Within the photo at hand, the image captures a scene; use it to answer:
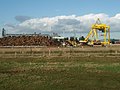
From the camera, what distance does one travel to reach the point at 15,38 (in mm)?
102000

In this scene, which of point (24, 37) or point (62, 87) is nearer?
point (62, 87)

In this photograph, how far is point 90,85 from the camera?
64.0 ft

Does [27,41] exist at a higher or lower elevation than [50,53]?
higher

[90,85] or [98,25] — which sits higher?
[98,25]

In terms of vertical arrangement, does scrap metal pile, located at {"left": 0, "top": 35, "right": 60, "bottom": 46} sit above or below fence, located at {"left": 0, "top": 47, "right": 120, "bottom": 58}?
above

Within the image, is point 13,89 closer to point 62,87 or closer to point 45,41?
point 62,87

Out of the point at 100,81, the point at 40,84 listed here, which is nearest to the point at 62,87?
the point at 40,84

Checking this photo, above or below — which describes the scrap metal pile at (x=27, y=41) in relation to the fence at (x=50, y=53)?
above

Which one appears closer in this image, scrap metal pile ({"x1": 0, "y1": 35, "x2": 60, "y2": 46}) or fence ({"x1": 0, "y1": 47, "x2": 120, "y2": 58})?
fence ({"x1": 0, "y1": 47, "x2": 120, "y2": 58})

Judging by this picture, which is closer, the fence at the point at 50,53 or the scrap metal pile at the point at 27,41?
the fence at the point at 50,53

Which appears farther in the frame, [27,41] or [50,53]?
[27,41]

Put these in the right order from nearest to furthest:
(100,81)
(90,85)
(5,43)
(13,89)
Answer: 1. (13,89)
2. (90,85)
3. (100,81)
4. (5,43)

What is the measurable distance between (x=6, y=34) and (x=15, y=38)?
12076mm

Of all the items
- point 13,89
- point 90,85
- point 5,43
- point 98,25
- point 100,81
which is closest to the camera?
point 13,89
